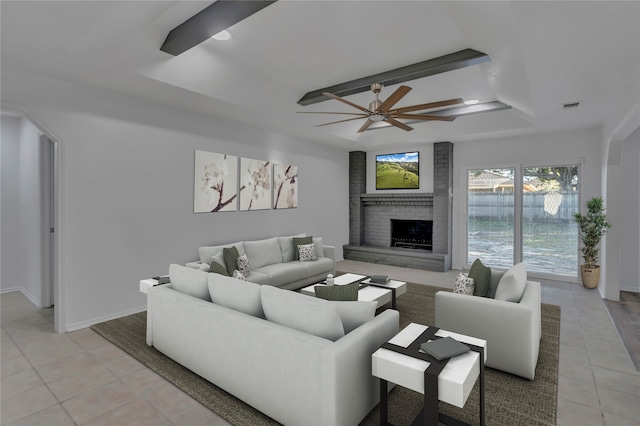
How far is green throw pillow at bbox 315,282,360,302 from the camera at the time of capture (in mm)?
2602

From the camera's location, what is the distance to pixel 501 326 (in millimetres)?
2688

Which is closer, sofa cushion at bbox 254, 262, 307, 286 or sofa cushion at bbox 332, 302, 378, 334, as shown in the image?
sofa cushion at bbox 332, 302, 378, 334

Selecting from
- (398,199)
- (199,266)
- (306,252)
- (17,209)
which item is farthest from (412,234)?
(17,209)

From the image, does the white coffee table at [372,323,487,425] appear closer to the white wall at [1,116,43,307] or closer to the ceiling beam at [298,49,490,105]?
the ceiling beam at [298,49,490,105]

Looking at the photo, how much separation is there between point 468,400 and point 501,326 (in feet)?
2.25

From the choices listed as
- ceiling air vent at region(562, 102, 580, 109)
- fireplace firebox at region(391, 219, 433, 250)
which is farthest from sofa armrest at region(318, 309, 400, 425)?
fireplace firebox at region(391, 219, 433, 250)

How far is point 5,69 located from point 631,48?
18.0 ft

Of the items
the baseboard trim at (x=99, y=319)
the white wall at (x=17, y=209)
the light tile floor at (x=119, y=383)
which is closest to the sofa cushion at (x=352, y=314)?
the light tile floor at (x=119, y=383)

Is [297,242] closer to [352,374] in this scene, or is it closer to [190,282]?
[190,282]

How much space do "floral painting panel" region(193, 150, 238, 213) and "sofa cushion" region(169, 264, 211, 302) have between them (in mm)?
1861

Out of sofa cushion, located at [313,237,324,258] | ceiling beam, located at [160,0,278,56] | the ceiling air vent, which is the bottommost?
sofa cushion, located at [313,237,324,258]

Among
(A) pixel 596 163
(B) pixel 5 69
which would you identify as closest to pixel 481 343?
(B) pixel 5 69

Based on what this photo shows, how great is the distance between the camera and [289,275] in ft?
16.3

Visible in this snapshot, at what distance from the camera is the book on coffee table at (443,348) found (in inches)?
72.1
